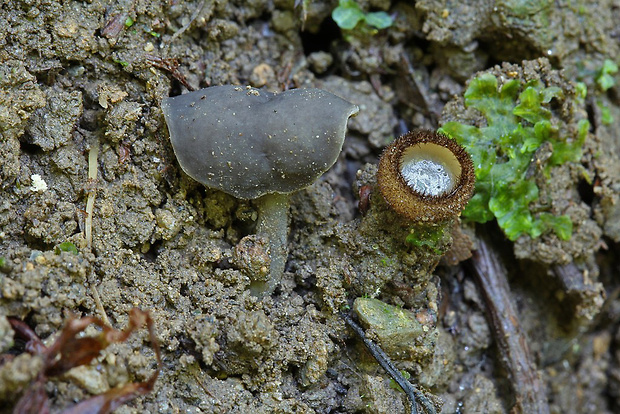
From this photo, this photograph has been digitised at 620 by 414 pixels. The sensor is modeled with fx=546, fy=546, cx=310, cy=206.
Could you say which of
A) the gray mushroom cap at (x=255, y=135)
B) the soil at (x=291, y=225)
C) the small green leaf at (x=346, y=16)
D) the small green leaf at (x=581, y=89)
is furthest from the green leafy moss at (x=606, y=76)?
the gray mushroom cap at (x=255, y=135)

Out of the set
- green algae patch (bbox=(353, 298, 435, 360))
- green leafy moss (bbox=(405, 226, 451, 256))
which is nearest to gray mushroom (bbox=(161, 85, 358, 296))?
green leafy moss (bbox=(405, 226, 451, 256))

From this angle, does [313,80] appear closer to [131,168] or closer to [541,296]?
[131,168]

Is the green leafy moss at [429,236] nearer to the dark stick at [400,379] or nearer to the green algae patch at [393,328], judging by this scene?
the green algae patch at [393,328]

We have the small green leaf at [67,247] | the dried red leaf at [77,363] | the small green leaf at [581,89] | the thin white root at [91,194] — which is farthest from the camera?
the small green leaf at [581,89]

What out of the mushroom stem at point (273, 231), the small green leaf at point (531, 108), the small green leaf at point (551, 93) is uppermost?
the small green leaf at point (551, 93)

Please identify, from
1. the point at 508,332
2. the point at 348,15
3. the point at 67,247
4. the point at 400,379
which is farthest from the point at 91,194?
the point at 508,332

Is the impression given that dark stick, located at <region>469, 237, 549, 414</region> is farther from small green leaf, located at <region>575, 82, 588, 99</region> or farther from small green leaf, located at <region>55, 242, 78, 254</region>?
small green leaf, located at <region>55, 242, 78, 254</region>

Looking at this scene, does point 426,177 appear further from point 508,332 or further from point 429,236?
point 508,332
